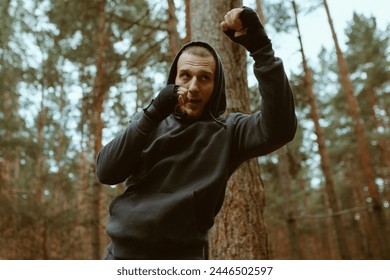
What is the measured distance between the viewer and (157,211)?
1.24m

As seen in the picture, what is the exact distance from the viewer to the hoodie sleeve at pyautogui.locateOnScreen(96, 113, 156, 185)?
1290 mm

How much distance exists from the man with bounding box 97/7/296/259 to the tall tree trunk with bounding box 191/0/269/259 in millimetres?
1210

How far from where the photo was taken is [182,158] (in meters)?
1.35

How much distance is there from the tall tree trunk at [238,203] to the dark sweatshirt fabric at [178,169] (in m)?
1.25

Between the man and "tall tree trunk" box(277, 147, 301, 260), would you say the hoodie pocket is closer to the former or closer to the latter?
the man

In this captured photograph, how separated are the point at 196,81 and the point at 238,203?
1.38m

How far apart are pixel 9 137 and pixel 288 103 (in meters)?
10.0

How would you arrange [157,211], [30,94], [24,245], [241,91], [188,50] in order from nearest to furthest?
[157,211] → [188,50] → [241,91] → [24,245] → [30,94]

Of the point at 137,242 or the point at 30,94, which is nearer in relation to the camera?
the point at 137,242

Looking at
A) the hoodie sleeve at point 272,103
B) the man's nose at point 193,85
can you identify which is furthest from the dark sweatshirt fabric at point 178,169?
the man's nose at point 193,85

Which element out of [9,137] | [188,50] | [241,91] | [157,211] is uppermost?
[9,137]

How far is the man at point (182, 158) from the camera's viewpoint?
1.25m
